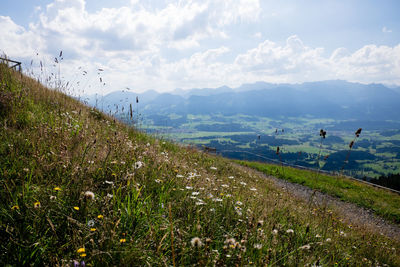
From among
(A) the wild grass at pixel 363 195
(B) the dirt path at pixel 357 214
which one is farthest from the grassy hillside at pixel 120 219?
(A) the wild grass at pixel 363 195

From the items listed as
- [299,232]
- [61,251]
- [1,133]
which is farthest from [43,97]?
[299,232]

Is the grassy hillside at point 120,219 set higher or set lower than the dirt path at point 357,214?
higher

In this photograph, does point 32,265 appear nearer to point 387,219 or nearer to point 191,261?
point 191,261

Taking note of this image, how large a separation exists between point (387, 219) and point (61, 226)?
15729 mm

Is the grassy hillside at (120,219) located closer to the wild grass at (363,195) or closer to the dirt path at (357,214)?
the dirt path at (357,214)

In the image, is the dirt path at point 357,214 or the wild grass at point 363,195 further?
the wild grass at point 363,195

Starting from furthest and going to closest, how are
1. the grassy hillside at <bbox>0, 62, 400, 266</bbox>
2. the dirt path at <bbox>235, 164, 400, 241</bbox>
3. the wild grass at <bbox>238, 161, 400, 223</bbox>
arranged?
the wild grass at <bbox>238, 161, 400, 223</bbox> → the dirt path at <bbox>235, 164, 400, 241</bbox> → the grassy hillside at <bbox>0, 62, 400, 266</bbox>

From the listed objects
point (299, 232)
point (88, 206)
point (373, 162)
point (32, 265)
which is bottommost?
point (373, 162)

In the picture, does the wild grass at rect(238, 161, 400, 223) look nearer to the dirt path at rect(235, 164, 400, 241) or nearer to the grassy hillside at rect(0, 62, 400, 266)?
the dirt path at rect(235, 164, 400, 241)

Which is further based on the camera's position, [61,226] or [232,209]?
[232,209]

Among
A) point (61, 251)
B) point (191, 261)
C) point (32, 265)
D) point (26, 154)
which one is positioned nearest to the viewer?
point (32, 265)

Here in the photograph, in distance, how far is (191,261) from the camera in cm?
252

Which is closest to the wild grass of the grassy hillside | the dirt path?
the dirt path

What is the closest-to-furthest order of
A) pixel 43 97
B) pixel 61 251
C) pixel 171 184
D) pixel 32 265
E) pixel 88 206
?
pixel 32 265 → pixel 61 251 → pixel 88 206 → pixel 171 184 → pixel 43 97
